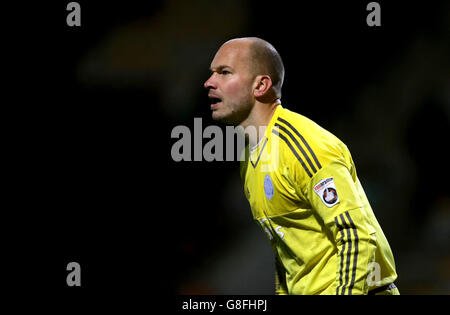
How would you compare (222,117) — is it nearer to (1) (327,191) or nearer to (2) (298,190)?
(2) (298,190)

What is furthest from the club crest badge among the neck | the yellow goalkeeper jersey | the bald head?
the bald head

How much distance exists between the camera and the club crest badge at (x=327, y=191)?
65.1 inches

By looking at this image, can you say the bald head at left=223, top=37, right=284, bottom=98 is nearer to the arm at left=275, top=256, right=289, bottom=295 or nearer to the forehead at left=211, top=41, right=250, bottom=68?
the forehead at left=211, top=41, right=250, bottom=68

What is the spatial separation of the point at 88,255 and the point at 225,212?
101cm

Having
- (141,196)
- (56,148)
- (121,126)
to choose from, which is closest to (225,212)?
(141,196)

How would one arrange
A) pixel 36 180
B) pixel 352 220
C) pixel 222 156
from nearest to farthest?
pixel 352 220
pixel 222 156
pixel 36 180

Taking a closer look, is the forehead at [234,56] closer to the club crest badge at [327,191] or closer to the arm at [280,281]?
the club crest badge at [327,191]

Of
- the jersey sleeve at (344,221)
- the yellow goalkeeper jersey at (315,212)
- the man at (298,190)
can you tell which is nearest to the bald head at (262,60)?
the man at (298,190)

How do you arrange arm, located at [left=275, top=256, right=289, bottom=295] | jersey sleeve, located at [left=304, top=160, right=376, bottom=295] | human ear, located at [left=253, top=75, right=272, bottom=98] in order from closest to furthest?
jersey sleeve, located at [left=304, top=160, right=376, bottom=295] → human ear, located at [left=253, top=75, right=272, bottom=98] → arm, located at [left=275, top=256, right=289, bottom=295]

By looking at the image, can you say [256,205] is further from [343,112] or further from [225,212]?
[343,112]

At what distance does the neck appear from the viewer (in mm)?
2045

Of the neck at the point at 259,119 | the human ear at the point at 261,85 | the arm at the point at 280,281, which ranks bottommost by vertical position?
the arm at the point at 280,281

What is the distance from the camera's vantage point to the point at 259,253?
367 centimetres

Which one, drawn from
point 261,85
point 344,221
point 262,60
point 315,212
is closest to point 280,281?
point 315,212
